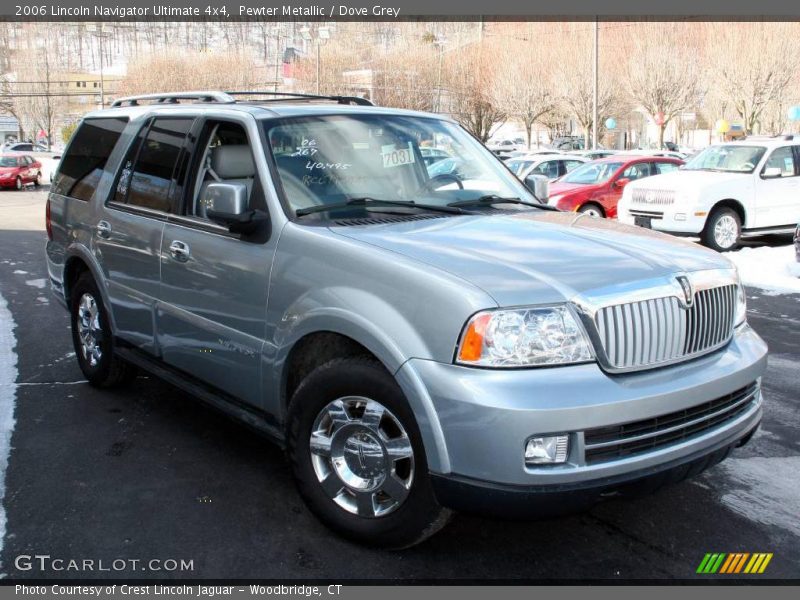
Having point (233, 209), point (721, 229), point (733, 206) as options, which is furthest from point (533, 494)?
point (733, 206)

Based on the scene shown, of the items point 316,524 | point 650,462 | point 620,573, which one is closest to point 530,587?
point 620,573

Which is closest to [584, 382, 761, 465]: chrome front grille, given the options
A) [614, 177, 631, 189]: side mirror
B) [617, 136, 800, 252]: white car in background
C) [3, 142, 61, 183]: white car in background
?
[617, 136, 800, 252]: white car in background

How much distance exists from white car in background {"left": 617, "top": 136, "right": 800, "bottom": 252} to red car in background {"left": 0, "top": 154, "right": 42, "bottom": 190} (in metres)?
28.6

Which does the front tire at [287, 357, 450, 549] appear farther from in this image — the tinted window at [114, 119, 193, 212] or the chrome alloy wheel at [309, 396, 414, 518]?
the tinted window at [114, 119, 193, 212]

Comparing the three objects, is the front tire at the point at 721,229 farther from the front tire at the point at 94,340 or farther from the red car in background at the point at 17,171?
the red car in background at the point at 17,171

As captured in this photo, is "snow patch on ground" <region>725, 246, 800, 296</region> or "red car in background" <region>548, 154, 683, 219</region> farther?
"red car in background" <region>548, 154, 683, 219</region>

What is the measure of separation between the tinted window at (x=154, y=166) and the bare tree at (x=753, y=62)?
43.1 metres

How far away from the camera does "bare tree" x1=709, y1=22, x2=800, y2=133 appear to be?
Result: 41.4 metres

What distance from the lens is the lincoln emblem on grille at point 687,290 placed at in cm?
330

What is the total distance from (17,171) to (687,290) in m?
36.3

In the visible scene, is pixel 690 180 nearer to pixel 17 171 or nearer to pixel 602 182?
pixel 602 182

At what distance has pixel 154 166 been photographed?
16.2 feet

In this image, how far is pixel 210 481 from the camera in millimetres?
4238

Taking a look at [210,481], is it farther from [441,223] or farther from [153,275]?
[441,223]
